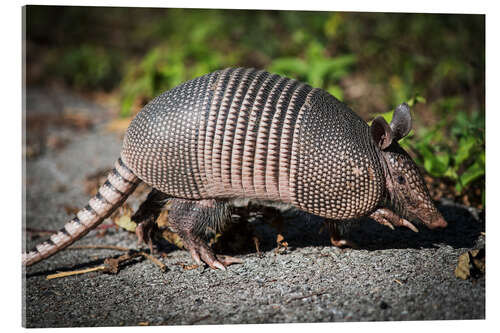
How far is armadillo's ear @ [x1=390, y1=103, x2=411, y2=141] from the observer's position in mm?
3826

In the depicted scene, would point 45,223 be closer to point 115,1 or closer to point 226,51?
point 115,1

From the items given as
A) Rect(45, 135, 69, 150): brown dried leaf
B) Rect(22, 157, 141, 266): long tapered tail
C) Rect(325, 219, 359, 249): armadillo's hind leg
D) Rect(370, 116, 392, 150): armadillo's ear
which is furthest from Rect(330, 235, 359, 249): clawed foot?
Rect(45, 135, 69, 150): brown dried leaf

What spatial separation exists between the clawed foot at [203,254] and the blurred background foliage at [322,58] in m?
2.22

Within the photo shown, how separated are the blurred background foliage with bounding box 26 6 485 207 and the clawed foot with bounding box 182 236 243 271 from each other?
222 centimetres

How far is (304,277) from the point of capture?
3.99 metres

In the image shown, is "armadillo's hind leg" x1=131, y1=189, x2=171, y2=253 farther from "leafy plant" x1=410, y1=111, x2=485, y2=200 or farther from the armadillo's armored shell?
"leafy plant" x1=410, y1=111, x2=485, y2=200

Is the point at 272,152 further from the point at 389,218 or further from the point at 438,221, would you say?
the point at 438,221

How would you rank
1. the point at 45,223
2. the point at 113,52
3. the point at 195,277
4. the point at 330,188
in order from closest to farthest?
the point at 330,188
the point at 195,277
the point at 45,223
the point at 113,52

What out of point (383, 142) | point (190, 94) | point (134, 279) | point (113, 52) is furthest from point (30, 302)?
point (113, 52)

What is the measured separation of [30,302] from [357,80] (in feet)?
21.7

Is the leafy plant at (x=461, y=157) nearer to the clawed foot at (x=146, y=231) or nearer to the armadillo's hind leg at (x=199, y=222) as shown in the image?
the armadillo's hind leg at (x=199, y=222)

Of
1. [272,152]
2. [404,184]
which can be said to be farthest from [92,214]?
[404,184]

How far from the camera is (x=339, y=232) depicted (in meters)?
4.52

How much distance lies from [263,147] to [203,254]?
1.21m
